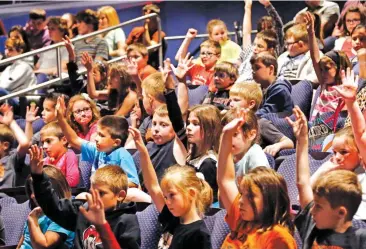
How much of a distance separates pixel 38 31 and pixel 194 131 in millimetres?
5489

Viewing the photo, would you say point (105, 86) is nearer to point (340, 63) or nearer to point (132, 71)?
point (132, 71)

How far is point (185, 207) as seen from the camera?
Result: 5.10 metres

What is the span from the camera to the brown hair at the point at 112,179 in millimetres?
5379

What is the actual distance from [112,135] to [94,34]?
141 inches

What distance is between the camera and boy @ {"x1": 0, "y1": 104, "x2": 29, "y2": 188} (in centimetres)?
747

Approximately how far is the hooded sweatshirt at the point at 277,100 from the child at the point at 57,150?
1.30 m

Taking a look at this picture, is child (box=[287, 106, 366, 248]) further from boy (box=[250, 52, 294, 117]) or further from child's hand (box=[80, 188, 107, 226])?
boy (box=[250, 52, 294, 117])

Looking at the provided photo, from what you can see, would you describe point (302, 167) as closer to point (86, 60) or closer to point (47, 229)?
point (47, 229)

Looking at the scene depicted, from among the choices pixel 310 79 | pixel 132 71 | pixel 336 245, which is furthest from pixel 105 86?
pixel 336 245

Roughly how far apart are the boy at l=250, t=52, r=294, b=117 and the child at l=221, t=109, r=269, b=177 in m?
1.50

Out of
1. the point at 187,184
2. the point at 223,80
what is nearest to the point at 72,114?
the point at 223,80

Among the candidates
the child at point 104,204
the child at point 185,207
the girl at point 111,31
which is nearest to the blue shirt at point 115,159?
the child at point 104,204

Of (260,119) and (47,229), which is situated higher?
(260,119)

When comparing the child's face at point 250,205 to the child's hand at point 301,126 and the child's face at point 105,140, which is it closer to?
the child's hand at point 301,126
